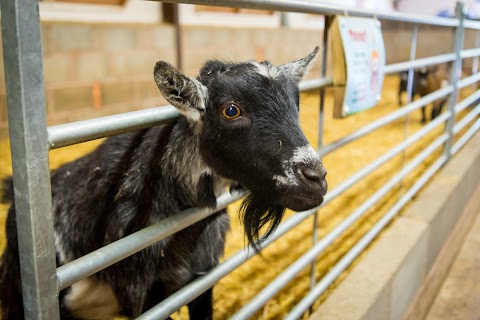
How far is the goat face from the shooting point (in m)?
1.29

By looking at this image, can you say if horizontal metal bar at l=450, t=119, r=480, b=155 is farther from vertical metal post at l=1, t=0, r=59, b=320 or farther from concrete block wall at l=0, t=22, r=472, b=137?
vertical metal post at l=1, t=0, r=59, b=320

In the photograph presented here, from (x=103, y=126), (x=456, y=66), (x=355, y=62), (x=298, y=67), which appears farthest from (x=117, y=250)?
(x=456, y=66)

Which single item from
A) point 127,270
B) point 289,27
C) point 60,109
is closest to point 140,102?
point 60,109

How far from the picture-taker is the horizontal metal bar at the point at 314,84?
178 centimetres

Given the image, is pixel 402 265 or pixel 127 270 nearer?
pixel 127 270

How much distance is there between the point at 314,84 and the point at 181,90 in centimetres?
75

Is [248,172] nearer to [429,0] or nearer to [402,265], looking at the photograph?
[402,265]

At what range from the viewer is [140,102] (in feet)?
20.9

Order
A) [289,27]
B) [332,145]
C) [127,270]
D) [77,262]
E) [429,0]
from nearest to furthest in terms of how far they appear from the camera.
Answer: [77,262], [127,270], [332,145], [289,27], [429,0]

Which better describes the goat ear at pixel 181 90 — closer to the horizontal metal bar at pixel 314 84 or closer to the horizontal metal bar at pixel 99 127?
the horizontal metal bar at pixel 99 127

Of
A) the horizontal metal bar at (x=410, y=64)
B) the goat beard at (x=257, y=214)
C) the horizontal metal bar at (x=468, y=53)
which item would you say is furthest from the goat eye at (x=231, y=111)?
the horizontal metal bar at (x=468, y=53)

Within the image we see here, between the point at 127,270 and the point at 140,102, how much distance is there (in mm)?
4954

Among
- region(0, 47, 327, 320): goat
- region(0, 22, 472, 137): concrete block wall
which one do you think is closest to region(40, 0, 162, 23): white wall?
region(0, 22, 472, 137): concrete block wall

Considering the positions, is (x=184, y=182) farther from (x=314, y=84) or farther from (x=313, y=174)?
(x=314, y=84)
